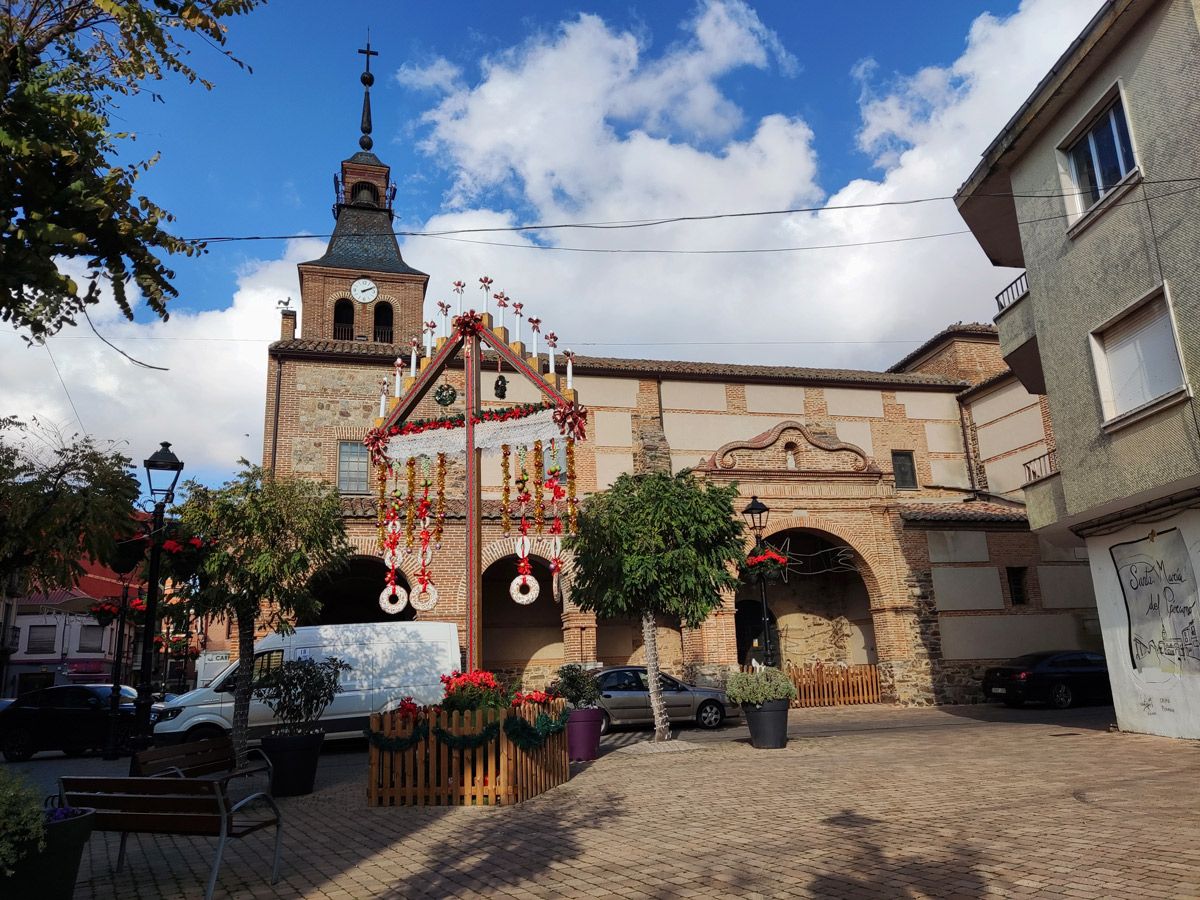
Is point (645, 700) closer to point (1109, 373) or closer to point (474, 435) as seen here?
point (474, 435)

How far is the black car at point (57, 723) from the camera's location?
51.5 ft

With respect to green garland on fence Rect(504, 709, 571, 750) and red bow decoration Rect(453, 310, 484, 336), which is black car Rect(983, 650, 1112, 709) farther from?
red bow decoration Rect(453, 310, 484, 336)

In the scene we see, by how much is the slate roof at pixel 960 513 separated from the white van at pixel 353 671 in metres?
12.9

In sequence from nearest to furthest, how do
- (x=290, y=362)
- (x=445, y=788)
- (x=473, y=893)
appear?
(x=473, y=893) → (x=445, y=788) → (x=290, y=362)

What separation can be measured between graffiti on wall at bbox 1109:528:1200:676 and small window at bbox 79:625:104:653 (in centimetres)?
4612

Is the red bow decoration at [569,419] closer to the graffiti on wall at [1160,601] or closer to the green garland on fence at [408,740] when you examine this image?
the green garland on fence at [408,740]

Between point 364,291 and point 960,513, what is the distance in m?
20.5

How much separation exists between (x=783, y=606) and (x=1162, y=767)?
15719mm

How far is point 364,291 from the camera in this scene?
2825 centimetres

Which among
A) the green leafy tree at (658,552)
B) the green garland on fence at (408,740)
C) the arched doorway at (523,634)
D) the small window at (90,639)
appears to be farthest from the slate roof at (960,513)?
the small window at (90,639)

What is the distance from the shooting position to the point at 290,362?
2280cm

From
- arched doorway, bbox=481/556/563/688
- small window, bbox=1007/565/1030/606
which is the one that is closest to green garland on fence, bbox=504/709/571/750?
arched doorway, bbox=481/556/563/688

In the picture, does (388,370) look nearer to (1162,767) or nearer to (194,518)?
(194,518)

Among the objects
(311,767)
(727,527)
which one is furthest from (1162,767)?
(311,767)
